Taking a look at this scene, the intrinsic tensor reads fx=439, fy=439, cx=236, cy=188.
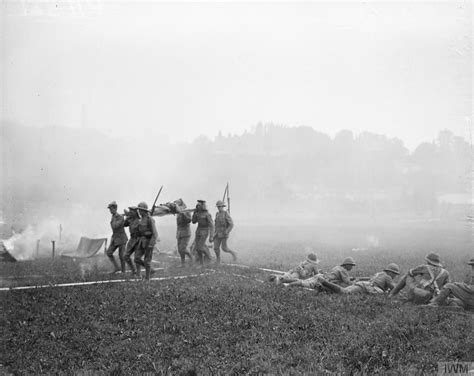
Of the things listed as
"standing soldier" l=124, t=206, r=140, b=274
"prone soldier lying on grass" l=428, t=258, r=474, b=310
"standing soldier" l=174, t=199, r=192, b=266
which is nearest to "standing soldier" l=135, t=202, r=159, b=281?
"standing soldier" l=124, t=206, r=140, b=274

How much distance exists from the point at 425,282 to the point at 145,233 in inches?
352

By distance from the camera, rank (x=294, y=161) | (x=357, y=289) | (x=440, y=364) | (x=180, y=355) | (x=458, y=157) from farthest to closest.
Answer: (x=294, y=161)
(x=458, y=157)
(x=357, y=289)
(x=180, y=355)
(x=440, y=364)

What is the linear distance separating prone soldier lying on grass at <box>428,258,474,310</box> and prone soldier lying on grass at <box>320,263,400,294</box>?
1.94 metres

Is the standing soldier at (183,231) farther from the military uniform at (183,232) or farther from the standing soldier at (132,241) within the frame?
the standing soldier at (132,241)

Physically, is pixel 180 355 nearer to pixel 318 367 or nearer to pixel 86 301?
pixel 318 367

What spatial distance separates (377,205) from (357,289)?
202ft

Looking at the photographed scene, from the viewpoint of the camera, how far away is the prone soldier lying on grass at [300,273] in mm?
13758

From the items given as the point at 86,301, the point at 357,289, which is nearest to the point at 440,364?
the point at 357,289

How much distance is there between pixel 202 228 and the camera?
1905 centimetres

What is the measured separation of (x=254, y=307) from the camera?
33.9ft

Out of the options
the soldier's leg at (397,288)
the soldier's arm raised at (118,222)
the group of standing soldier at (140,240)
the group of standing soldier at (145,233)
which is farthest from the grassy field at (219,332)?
the soldier's arm raised at (118,222)

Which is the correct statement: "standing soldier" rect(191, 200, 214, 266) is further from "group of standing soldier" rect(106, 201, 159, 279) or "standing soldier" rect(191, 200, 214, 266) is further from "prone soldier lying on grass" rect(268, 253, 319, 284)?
"prone soldier lying on grass" rect(268, 253, 319, 284)

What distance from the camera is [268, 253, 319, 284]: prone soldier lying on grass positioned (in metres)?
13.8

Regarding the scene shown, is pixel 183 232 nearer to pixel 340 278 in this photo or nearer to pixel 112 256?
pixel 112 256
